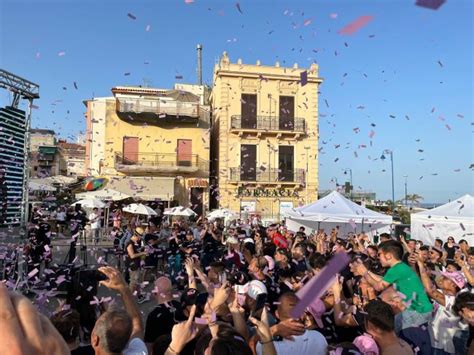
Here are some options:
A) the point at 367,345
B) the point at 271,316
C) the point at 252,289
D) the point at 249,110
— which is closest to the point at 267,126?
the point at 249,110

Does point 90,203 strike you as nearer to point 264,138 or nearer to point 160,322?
point 160,322

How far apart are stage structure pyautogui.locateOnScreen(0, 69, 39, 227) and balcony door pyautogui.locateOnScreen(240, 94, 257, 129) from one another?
1882cm

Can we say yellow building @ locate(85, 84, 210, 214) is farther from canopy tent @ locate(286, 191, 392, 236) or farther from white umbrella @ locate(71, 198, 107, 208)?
canopy tent @ locate(286, 191, 392, 236)

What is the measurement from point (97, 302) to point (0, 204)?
17.5ft

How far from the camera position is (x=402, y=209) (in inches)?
969

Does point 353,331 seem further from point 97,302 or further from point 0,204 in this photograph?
point 0,204

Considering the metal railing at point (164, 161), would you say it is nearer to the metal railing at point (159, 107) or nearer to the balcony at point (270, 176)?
the balcony at point (270, 176)

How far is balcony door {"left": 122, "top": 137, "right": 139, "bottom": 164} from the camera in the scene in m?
26.3

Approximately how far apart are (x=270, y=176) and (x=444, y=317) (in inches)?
895

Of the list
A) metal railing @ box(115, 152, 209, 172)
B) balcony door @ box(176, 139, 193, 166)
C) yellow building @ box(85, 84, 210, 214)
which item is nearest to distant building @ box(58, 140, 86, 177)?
yellow building @ box(85, 84, 210, 214)

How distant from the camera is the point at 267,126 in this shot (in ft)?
89.9

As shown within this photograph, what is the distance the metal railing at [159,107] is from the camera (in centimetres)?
2592

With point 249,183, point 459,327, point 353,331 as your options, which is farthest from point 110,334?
point 249,183

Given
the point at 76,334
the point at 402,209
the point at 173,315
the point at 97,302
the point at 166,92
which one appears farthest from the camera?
the point at 166,92
